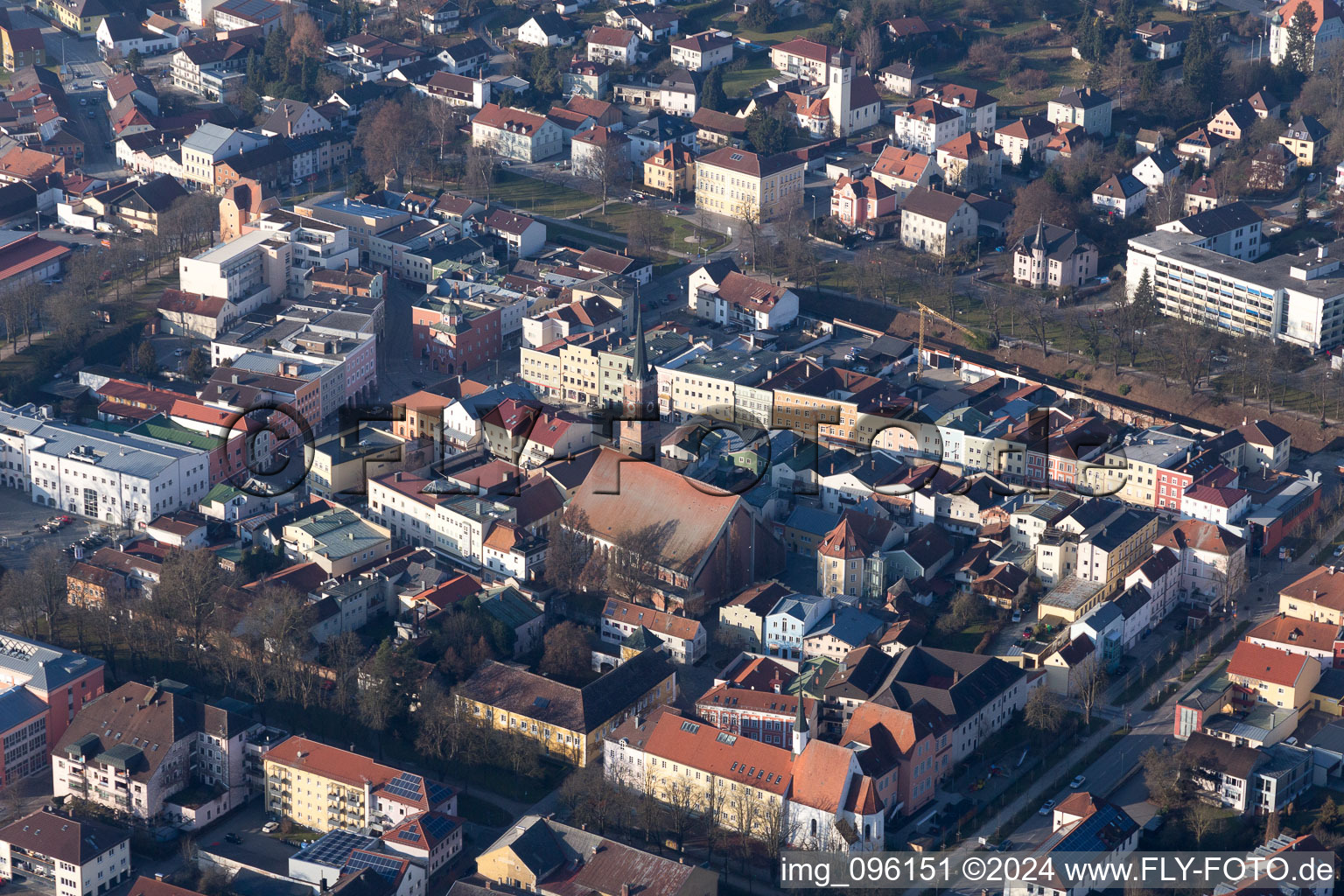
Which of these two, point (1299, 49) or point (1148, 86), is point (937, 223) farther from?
point (1299, 49)

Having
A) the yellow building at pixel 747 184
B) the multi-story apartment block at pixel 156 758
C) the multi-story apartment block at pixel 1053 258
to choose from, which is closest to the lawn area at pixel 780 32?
the yellow building at pixel 747 184

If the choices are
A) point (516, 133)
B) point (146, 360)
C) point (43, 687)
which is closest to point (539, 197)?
point (516, 133)

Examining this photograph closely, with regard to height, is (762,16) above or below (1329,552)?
above

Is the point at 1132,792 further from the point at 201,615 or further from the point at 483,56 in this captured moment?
the point at 483,56

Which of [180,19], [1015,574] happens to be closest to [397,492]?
[1015,574]

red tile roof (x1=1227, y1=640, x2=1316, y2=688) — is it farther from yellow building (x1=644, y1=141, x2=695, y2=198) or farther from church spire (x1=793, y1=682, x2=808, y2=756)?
yellow building (x1=644, y1=141, x2=695, y2=198)

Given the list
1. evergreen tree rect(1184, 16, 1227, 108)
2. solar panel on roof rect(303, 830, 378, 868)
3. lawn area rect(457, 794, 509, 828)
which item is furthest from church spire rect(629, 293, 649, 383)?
evergreen tree rect(1184, 16, 1227, 108)

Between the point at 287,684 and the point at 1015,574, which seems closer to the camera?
the point at 287,684

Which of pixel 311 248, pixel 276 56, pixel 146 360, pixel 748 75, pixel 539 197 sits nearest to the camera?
pixel 146 360
